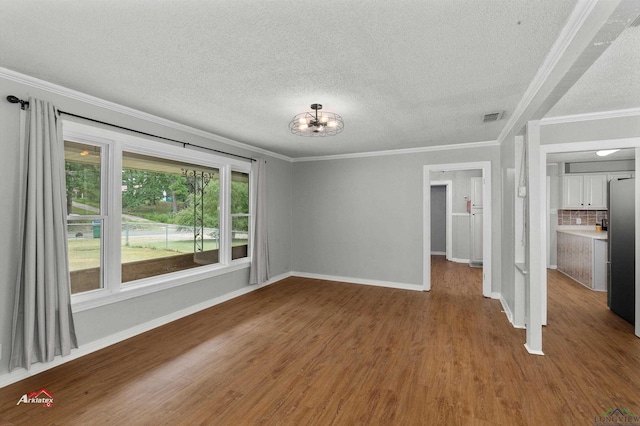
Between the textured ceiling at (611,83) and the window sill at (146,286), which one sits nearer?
the textured ceiling at (611,83)

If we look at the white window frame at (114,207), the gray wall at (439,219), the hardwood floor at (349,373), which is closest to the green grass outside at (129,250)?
the white window frame at (114,207)

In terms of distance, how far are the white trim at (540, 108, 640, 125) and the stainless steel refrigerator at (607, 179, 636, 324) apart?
871 mm

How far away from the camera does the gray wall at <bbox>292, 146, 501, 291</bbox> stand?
511 cm

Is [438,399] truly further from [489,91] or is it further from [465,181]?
[465,181]

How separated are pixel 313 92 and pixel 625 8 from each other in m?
2.00

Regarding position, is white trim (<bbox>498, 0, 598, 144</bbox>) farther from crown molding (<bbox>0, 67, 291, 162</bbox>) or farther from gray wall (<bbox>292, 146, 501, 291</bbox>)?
crown molding (<bbox>0, 67, 291, 162</bbox>)

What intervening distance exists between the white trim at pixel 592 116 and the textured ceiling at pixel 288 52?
0.63m

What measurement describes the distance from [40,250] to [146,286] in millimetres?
1169

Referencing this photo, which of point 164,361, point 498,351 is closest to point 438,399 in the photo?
point 498,351

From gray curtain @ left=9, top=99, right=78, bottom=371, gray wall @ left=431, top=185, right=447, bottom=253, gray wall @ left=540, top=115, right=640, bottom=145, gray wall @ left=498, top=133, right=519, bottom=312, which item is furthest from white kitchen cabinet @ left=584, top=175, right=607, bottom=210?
gray curtain @ left=9, top=99, right=78, bottom=371

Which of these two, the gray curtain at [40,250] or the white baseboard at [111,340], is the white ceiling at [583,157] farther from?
the gray curtain at [40,250]

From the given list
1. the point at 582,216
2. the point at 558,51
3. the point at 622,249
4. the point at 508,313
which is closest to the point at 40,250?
the point at 558,51

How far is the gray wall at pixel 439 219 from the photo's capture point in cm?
906

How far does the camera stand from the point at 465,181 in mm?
7914
